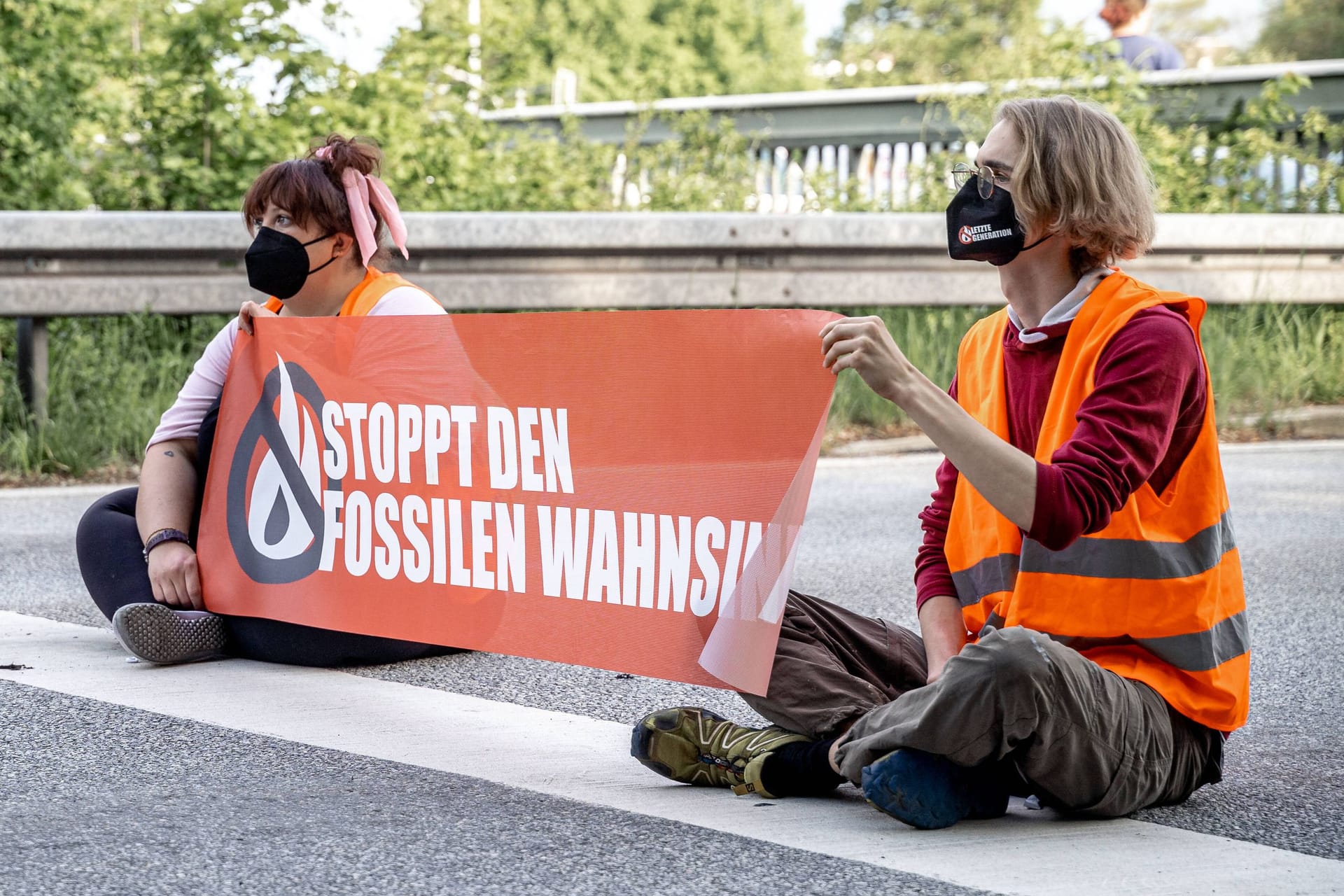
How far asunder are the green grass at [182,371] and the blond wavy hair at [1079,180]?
16.0ft

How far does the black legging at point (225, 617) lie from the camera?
4.16 metres

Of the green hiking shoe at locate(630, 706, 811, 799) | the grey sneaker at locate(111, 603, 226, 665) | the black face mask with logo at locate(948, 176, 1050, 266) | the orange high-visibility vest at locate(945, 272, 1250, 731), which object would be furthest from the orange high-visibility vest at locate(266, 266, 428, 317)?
the orange high-visibility vest at locate(945, 272, 1250, 731)

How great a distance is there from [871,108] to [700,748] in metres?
11.6

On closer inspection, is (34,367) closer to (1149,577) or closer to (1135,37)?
(1149,577)

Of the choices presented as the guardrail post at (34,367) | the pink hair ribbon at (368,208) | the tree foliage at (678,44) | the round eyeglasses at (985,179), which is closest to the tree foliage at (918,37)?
the tree foliage at (678,44)

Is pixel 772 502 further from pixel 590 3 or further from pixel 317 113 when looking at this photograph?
A: pixel 590 3

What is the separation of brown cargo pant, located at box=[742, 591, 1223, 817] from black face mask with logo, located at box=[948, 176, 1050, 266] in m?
0.74

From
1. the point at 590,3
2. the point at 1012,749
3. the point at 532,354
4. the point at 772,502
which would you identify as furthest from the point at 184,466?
the point at 590,3

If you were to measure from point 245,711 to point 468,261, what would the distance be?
432 cm

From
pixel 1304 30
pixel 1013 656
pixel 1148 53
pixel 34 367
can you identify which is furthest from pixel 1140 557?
pixel 1304 30

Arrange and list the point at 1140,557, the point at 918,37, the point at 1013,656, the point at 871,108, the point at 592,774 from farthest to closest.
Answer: the point at 918,37 < the point at 871,108 < the point at 592,774 < the point at 1140,557 < the point at 1013,656

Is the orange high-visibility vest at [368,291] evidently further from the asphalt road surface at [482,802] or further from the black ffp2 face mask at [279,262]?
the asphalt road surface at [482,802]

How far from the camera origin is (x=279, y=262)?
4.44m

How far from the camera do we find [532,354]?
12.2 ft
